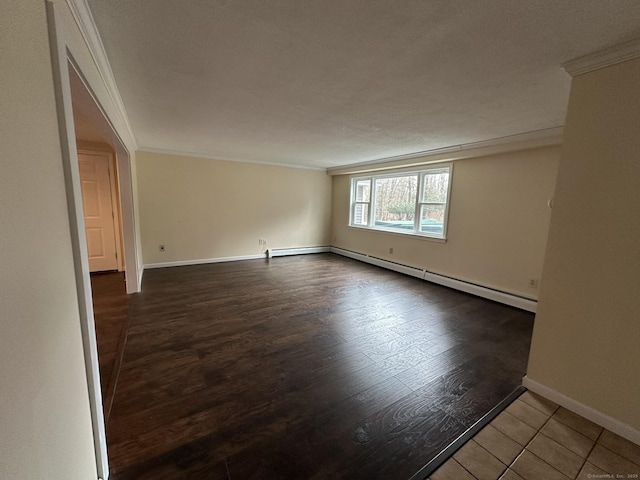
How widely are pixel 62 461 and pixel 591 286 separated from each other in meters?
2.70

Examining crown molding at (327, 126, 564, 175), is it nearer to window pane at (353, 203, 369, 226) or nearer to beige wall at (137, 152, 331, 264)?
window pane at (353, 203, 369, 226)

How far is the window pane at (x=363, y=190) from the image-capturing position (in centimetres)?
618

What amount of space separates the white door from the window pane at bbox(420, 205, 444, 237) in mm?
5466

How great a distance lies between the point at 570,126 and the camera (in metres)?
1.75

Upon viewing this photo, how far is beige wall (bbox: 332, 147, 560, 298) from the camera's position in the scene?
11.0 ft

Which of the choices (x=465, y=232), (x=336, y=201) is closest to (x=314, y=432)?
(x=465, y=232)

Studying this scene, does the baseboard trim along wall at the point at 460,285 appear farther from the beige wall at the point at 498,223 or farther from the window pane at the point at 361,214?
the window pane at the point at 361,214

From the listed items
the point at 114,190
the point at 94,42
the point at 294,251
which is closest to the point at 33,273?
the point at 94,42

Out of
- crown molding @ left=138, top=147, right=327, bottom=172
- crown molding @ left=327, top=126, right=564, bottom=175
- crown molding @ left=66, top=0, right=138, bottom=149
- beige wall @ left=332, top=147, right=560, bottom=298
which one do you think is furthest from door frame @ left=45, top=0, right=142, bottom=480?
beige wall @ left=332, top=147, right=560, bottom=298

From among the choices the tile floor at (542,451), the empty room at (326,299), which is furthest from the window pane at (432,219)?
the tile floor at (542,451)

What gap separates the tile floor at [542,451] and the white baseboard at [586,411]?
0.03 m

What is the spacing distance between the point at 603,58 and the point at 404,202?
3.73 meters

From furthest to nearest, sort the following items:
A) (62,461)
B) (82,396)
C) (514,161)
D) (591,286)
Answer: (514,161) < (591,286) < (82,396) < (62,461)

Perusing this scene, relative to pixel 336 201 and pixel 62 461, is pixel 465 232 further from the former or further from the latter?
pixel 62 461
